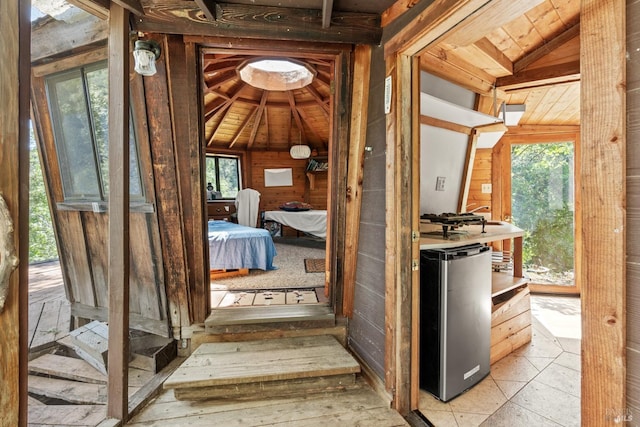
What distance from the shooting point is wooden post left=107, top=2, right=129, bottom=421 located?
4.81ft

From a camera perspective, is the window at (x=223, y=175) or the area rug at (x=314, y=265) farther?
the window at (x=223, y=175)

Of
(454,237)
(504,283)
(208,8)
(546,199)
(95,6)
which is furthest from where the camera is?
(546,199)

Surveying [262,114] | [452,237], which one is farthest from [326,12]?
[262,114]

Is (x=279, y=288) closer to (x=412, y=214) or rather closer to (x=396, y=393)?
(x=396, y=393)

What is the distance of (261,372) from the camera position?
5.63 ft

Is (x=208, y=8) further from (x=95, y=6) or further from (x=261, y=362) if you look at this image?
A: (x=261, y=362)

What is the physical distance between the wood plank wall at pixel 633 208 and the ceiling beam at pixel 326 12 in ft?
4.08

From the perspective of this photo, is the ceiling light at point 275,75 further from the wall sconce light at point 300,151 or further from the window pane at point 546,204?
the window pane at point 546,204

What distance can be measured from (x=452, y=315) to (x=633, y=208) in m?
1.15

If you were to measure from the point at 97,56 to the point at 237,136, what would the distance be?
4152 mm

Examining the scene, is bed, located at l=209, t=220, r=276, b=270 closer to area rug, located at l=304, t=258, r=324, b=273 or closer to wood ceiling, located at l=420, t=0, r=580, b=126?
area rug, located at l=304, t=258, r=324, b=273

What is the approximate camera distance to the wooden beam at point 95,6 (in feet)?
4.45

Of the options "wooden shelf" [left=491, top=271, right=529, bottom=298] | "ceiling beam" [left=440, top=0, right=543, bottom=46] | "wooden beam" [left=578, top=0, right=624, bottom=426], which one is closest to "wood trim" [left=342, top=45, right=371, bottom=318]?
"ceiling beam" [left=440, top=0, right=543, bottom=46]

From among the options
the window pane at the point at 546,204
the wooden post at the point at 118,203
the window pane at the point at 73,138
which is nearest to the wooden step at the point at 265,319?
the wooden post at the point at 118,203
